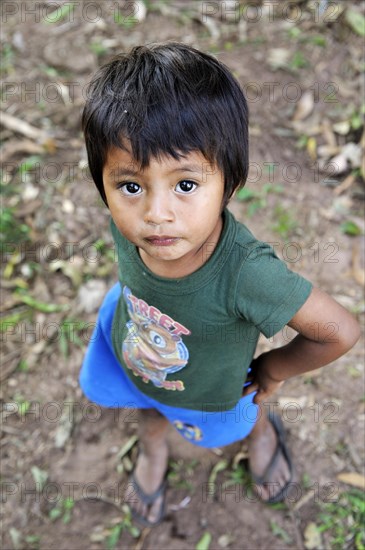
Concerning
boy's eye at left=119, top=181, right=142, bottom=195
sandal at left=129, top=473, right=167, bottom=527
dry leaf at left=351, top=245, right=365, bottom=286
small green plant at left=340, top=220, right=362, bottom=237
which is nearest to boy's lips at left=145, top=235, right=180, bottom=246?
boy's eye at left=119, top=181, right=142, bottom=195

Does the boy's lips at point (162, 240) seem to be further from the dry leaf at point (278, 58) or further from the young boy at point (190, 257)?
the dry leaf at point (278, 58)

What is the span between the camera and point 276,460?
234 centimetres

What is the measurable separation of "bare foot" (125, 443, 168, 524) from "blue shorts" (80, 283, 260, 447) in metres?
0.39

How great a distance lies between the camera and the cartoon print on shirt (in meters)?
1.61

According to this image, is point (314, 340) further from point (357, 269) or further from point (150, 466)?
point (357, 269)

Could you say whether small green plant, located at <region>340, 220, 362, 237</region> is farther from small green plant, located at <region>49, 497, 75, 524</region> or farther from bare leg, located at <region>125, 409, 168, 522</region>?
small green plant, located at <region>49, 497, 75, 524</region>

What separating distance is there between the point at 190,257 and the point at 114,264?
1.60 metres

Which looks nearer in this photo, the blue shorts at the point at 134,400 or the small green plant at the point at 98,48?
the blue shorts at the point at 134,400

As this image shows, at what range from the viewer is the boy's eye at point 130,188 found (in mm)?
1324

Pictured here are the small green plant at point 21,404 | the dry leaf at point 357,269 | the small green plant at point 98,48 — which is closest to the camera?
the small green plant at point 21,404

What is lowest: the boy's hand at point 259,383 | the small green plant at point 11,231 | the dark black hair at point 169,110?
the small green plant at point 11,231

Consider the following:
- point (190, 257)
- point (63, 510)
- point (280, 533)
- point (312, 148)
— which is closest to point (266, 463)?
point (280, 533)

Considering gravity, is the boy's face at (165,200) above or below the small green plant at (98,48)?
above

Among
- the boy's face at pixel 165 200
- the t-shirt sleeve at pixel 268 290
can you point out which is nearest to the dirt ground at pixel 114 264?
the t-shirt sleeve at pixel 268 290
